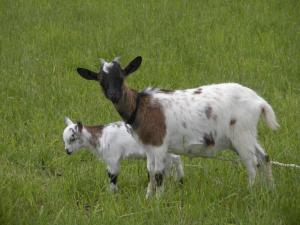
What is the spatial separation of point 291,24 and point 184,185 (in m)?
8.47

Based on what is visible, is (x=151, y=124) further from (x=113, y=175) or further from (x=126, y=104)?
(x=113, y=175)

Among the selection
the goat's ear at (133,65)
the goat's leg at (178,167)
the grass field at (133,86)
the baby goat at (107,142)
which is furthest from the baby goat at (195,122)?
the baby goat at (107,142)

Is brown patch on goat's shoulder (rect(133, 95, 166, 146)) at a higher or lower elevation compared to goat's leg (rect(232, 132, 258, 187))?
higher

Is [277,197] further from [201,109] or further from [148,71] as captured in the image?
[148,71]

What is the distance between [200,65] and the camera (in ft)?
41.1

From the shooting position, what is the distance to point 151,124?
687cm

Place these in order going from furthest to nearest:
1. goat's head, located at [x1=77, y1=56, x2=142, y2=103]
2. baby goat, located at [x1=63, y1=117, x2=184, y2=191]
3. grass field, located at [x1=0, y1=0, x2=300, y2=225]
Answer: baby goat, located at [x1=63, y1=117, x2=184, y2=191] < goat's head, located at [x1=77, y1=56, x2=142, y2=103] < grass field, located at [x1=0, y1=0, x2=300, y2=225]

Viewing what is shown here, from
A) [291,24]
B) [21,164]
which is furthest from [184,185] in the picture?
[291,24]

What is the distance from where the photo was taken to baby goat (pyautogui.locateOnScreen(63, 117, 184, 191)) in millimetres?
7922

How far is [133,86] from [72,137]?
11.1 ft

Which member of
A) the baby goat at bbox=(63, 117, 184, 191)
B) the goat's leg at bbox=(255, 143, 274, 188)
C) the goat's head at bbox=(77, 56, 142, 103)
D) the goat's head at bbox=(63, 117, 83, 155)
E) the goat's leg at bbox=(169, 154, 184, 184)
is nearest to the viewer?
the goat's head at bbox=(77, 56, 142, 103)

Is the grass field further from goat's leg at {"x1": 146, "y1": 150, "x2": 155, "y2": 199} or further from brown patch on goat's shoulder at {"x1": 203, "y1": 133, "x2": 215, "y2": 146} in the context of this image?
brown patch on goat's shoulder at {"x1": 203, "y1": 133, "x2": 215, "y2": 146}

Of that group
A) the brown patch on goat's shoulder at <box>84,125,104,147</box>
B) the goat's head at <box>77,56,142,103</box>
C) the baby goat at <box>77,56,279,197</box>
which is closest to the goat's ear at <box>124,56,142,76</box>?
the baby goat at <box>77,56,279,197</box>

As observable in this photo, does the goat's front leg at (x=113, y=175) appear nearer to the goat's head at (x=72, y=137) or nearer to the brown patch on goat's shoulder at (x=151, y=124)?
the goat's head at (x=72, y=137)
